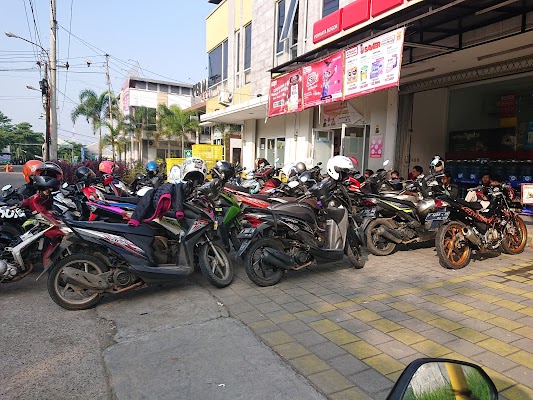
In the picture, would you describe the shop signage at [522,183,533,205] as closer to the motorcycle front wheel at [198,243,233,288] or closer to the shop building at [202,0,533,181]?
the shop building at [202,0,533,181]

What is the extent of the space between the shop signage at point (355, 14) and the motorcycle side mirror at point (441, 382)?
29.4 ft

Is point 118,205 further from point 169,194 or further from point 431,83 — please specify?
point 431,83

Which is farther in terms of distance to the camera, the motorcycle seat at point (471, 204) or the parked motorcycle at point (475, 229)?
the motorcycle seat at point (471, 204)

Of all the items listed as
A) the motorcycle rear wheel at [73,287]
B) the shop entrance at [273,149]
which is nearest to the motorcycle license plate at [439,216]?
the motorcycle rear wheel at [73,287]

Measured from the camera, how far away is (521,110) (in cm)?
1033

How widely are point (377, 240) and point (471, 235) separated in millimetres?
1310

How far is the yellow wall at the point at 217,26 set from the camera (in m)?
20.8

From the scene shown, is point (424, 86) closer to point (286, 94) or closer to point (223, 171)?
point (286, 94)

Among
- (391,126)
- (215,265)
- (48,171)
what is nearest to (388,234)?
(215,265)

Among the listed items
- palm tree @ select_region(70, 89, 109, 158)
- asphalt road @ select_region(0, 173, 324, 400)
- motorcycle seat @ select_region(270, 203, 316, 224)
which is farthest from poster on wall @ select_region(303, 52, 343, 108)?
palm tree @ select_region(70, 89, 109, 158)

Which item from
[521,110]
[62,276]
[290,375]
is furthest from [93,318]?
[521,110]

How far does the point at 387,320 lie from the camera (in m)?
3.75

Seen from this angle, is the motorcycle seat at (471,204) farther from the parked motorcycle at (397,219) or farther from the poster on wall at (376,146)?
the poster on wall at (376,146)

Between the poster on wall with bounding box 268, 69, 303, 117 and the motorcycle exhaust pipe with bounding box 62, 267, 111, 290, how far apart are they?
7884mm
